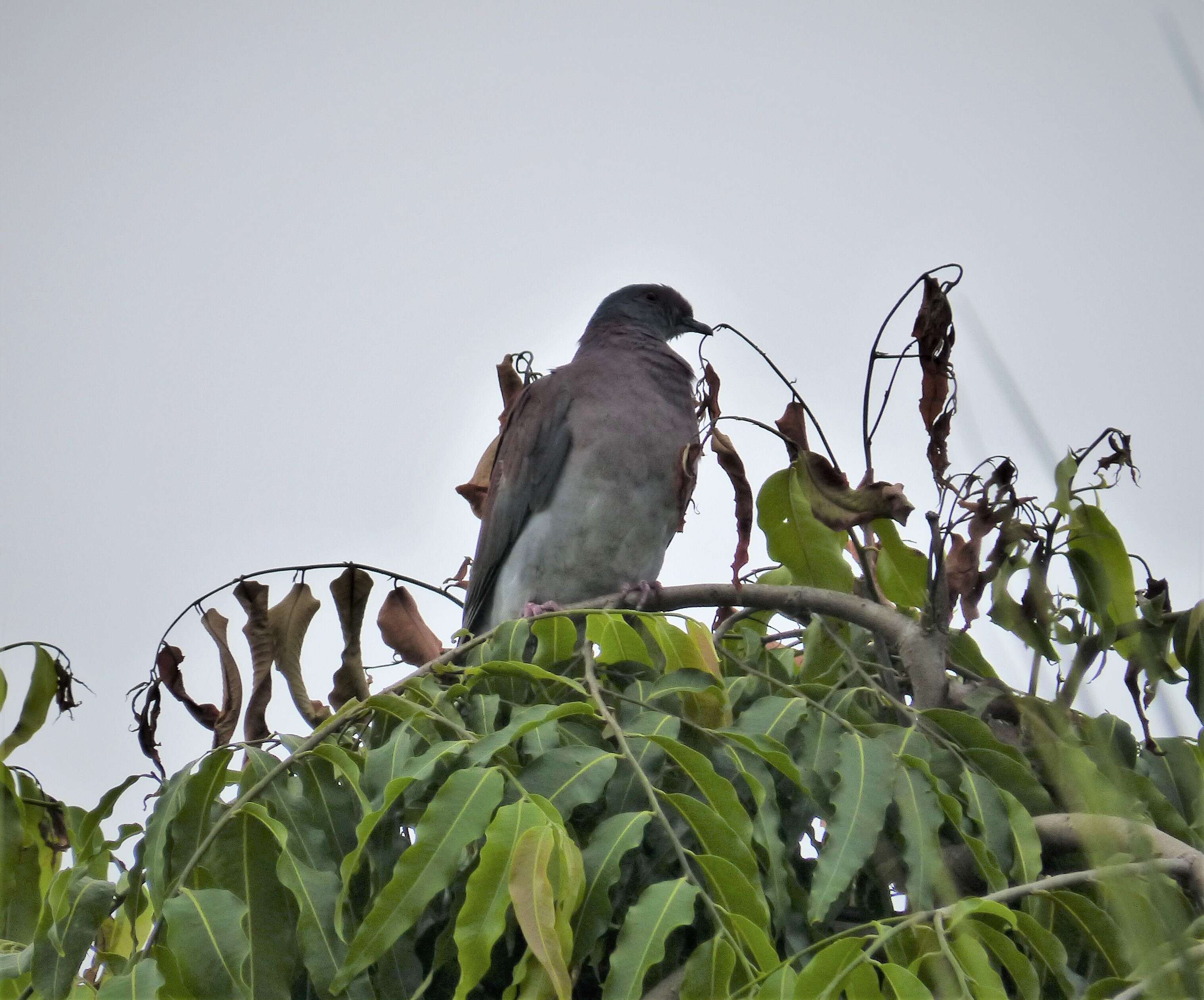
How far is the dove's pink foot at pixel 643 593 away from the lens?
2680 millimetres

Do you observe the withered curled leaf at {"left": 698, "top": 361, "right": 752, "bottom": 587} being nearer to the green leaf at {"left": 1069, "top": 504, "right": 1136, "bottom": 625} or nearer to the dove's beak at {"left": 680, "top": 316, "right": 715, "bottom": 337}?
the green leaf at {"left": 1069, "top": 504, "right": 1136, "bottom": 625}

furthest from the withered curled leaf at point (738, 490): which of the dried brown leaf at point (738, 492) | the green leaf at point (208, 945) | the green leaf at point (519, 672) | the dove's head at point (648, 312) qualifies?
the dove's head at point (648, 312)

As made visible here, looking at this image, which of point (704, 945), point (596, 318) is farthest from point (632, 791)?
point (596, 318)

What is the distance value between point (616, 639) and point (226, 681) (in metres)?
0.74

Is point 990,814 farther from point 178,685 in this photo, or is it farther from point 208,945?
point 178,685

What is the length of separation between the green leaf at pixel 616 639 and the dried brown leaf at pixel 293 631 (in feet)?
1.85

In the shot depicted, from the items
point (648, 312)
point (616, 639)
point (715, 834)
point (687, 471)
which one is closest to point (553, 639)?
point (616, 639)

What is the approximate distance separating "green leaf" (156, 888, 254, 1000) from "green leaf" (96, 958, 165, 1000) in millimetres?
37

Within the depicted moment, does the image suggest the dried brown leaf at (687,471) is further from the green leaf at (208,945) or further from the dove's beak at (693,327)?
the dove's beak at (693,327)

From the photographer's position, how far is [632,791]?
1.79m

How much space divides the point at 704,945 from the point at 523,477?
2680 millimetres

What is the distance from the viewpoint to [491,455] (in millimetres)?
3619

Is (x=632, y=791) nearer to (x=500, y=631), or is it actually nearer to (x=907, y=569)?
(x=500, y=631)

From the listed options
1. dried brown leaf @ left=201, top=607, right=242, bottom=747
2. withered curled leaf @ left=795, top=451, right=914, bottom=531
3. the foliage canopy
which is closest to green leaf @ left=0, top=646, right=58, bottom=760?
the foliage canopy
